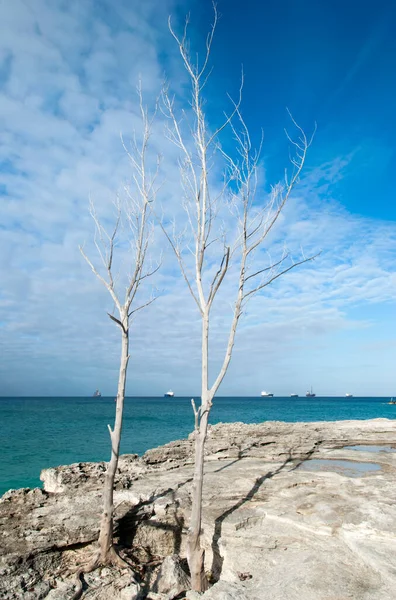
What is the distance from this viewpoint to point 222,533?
7.93 metres

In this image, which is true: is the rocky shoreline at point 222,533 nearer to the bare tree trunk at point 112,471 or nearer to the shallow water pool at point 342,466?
the shallow water pool at point 342,466

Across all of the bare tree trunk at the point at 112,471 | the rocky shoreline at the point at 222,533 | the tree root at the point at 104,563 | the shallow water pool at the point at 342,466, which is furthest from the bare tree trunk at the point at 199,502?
the shallow water pool at the point at 342,466

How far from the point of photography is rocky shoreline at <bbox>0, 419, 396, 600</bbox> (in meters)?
6.14

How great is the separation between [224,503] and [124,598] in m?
3.71

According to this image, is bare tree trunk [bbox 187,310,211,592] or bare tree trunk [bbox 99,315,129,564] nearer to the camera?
bare tree trunk [bbox 187,310,211,592]

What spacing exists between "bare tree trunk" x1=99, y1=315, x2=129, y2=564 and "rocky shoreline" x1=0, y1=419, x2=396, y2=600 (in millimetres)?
439

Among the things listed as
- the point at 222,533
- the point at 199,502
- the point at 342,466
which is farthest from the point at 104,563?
the point at 342,466

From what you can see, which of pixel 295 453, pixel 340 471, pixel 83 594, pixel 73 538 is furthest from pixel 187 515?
pixel 295 453

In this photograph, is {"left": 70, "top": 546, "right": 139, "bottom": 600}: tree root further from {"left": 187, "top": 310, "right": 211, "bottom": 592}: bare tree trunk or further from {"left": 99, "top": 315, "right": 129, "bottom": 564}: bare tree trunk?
{"left": 187, "top": 310, "right": 211, "bottom": 592}: bare tree trunk

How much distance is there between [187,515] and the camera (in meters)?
8.68

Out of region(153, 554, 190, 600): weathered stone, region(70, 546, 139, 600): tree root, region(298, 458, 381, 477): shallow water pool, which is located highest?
region(298, 458, 381, 477): shallow water pool

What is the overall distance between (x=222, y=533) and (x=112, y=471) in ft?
8.70

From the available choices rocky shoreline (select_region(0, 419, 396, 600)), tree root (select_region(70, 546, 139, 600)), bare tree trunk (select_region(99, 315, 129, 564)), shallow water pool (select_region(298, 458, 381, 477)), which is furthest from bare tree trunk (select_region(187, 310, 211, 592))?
shallow water pool (select_region(298, 458, 381, 477))

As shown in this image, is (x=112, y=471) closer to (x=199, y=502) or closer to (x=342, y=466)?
(x=199, y=502)
